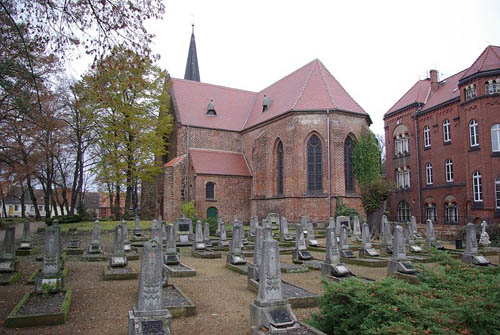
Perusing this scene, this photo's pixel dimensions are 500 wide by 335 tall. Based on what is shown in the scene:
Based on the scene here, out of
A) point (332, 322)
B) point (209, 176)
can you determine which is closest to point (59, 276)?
point (332, 322)

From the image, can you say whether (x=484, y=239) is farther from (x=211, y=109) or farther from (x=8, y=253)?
(x=211, y=109)

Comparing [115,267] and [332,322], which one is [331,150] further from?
[332,322]

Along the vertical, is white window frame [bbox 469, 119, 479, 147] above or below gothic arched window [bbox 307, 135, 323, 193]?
above

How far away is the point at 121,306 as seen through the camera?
8.02m

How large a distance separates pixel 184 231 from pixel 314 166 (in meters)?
12.7

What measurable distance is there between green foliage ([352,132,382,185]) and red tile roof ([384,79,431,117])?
7.11 metres

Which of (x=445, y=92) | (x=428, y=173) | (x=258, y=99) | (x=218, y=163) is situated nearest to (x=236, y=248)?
(x=218, y=163)

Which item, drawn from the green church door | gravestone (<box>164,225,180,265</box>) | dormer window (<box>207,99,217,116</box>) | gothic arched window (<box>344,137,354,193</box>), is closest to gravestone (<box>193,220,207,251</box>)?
gravestone (<box>164,225,180,265</box>)

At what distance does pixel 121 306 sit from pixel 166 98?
84.4 ft

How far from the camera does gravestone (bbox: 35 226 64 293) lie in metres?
8.31

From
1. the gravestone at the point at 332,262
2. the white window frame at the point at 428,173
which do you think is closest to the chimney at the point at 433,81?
the white window frame at the point at 428,173

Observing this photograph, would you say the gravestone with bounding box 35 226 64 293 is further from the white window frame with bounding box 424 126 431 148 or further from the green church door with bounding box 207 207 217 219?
the white window frame with bounding box 424 126 431 148

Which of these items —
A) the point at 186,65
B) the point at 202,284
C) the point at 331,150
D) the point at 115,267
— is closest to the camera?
the point at 202,284

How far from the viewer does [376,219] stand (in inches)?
991
